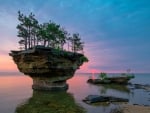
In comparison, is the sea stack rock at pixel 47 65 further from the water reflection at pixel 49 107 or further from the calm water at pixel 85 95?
the water reflection at pixel 49 107

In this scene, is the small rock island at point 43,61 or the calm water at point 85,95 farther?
the small rock island at point 43,61

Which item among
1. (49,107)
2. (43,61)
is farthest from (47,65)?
(49,107)

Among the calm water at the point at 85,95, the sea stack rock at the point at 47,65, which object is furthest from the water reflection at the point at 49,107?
the sea stack rock at the point at 47,65

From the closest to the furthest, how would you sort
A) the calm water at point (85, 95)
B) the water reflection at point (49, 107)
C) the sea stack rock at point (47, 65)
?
1. the water reflection at point (49, 107)
2. the calm water at point (85, 95)
3. the sea stack rock at point (47, 65)

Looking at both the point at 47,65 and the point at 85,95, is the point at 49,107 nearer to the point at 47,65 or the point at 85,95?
the point at 85,95

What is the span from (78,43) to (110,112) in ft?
161

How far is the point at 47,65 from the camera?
4512cm

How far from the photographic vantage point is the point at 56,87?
4925 cm

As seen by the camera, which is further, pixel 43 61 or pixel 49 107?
pixel 43 61

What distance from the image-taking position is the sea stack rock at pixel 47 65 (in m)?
44.4

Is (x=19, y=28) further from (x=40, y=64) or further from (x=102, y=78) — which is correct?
(x=102, y=78)

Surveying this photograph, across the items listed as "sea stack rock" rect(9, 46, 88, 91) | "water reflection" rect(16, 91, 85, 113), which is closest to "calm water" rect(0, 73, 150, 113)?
"water reflection" rect(16, 91, 85, 113)

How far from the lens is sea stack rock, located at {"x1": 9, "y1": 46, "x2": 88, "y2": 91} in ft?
146

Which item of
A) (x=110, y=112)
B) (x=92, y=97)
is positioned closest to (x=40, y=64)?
(x=92, y=97)
